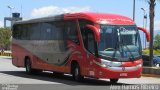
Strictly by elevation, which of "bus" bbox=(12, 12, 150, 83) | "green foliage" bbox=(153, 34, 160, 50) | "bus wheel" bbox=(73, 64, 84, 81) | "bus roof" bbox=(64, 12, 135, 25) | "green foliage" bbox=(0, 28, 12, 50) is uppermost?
"bus roof" bbox=(64, 12, 135, 25)

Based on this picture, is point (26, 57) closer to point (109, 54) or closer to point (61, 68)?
point (61, 68)

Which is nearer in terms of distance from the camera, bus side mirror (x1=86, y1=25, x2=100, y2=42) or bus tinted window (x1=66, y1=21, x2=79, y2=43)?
bus side mirror (x1=86, y1=25, x2=100, y2=42)

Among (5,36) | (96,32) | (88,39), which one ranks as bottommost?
(5,36)

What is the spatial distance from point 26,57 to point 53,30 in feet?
16.9

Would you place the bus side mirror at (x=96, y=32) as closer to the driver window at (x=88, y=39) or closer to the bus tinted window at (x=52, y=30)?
the driver window at (x=88, y=39)

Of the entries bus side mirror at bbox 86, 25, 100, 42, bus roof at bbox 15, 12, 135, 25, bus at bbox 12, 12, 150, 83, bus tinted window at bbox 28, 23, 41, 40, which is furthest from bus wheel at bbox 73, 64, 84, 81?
bus tinted window at bbox 28, 23, 41, 40

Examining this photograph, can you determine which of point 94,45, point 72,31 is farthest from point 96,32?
point 72,31

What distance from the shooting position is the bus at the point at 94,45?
2180 centimetres

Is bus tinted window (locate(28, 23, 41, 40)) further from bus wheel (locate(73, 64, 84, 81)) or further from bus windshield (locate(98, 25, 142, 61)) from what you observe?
bus windshield (locate(98, 25, 142, 61))

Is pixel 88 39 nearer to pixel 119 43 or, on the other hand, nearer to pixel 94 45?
pixel 94 45

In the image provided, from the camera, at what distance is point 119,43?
2209 cm

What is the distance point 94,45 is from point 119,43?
1116 millimetres

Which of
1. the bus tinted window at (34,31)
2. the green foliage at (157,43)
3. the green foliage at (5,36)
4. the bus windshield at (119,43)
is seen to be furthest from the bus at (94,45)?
the green foliage at (5,36)

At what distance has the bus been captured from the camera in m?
21.8
